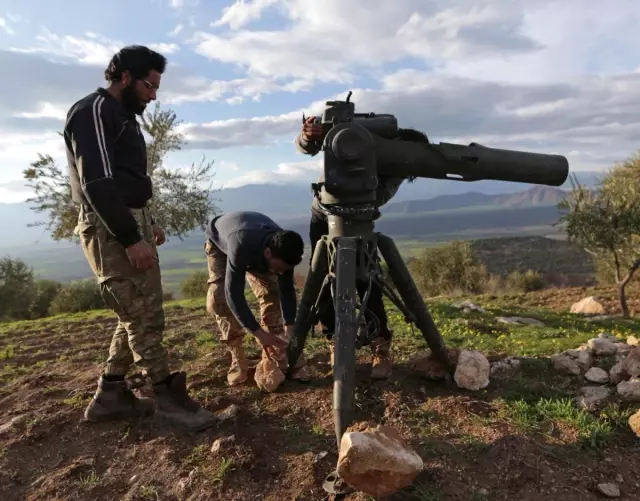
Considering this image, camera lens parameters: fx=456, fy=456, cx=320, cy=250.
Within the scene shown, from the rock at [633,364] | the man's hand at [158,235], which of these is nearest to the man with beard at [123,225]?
the man's hand at [158,235]

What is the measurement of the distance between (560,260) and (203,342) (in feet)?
172

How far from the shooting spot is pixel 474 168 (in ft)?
12.5

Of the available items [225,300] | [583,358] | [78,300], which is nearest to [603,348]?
[583,358]

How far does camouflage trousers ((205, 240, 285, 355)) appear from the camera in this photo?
4.74 metres

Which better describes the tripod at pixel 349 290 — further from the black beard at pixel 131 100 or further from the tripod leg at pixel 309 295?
the black beard at pixel 131 100

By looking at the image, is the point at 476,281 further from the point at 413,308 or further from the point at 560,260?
the point at 560,260

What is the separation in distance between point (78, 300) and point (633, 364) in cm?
1885

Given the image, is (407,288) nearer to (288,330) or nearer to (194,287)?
(288,330)

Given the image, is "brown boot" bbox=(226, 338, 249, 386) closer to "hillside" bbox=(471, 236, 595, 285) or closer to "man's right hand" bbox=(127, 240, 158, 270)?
"man's right hand" bbox=(127, 240, 158, 270)

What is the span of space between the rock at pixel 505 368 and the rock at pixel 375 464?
189cm

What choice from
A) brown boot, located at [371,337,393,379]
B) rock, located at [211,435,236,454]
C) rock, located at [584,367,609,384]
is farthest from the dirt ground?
rock, located at [584,367,609,384]

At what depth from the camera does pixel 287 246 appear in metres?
3.83

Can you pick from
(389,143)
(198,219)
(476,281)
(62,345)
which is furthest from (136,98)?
(476,281)

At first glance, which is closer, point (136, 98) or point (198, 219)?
point (136, 98)
